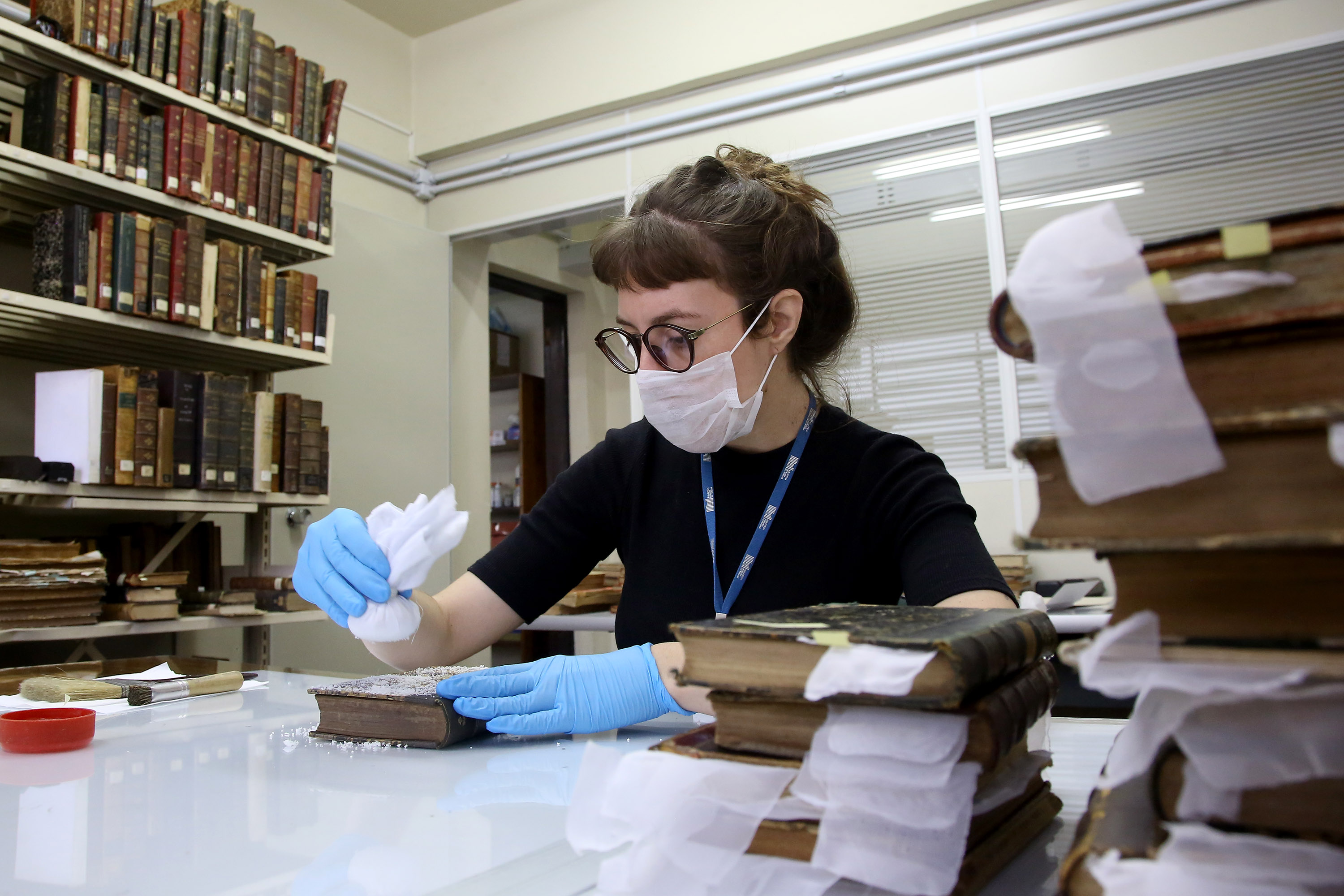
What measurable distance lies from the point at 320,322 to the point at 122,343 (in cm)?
57

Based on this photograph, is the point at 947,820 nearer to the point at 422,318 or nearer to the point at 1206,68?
the point at 1206,68

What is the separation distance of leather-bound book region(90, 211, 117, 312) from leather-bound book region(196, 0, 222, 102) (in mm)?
535

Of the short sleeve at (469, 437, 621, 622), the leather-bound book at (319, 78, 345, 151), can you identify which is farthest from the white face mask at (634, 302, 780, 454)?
the leather-bound book at (319, 78, 345, 151)

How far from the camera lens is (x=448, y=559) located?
13.2 feet

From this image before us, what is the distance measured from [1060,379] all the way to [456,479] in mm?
3944

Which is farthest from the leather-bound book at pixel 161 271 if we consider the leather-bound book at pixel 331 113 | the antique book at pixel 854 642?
the antique book at pixel 854 642

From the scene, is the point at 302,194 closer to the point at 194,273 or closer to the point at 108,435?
the point at 194,273

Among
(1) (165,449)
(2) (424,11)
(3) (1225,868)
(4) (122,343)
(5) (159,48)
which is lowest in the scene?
(3) (1225,868)

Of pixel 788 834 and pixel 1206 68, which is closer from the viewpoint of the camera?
pixel 788 834

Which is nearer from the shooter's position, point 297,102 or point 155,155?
point 155,155

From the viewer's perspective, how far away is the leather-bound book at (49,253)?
2184mm

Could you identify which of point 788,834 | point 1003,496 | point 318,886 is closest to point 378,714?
point 318,886

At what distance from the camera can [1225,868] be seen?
34 centimetres

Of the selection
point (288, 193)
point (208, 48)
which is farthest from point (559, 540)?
point (208, 48)
